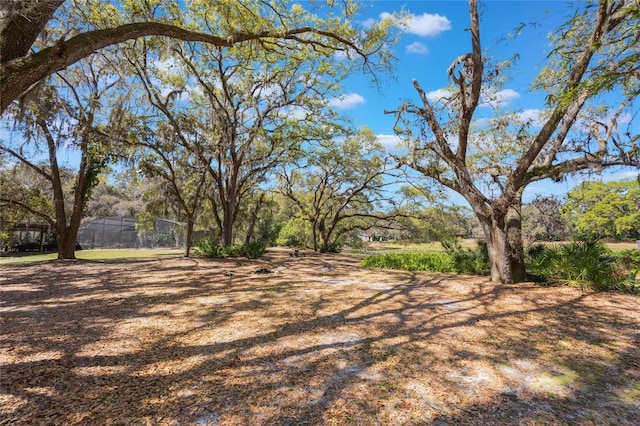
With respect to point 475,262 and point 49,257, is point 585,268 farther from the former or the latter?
point 49,257

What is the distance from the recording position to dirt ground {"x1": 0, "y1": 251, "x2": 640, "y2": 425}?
2.18 meters

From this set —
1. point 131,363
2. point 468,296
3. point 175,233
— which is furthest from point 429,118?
point 175,233

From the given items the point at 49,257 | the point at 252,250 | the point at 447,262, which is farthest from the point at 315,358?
the point at 49,257

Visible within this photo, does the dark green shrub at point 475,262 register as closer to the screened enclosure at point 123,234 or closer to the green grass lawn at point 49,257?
the green grass lawn at point 49,257

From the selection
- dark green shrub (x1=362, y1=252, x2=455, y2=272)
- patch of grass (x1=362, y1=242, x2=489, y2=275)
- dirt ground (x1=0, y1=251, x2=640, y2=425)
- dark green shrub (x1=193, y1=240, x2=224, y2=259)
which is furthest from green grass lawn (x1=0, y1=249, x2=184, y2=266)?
patch of grass (x1=362, y1=242, x2=489, y2=275)

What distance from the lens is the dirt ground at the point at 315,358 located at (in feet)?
7.14

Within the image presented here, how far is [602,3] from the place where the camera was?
491 centimetres

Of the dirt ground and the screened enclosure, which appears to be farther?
the screened enclosure

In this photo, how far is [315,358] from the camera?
308 centimetres

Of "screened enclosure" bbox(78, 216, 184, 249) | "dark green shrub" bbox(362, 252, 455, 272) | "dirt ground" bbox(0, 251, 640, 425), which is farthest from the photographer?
"screened enclosure" bbox(78, 216, 184, 249)

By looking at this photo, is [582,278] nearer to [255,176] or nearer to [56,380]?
[56,380]

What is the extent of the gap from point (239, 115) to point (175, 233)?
16660 mm

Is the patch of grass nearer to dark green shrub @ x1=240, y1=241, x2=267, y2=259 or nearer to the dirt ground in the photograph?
the dirt ground

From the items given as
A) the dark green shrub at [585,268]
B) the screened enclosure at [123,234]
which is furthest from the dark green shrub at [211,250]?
the dark green shrub at [585,268]
